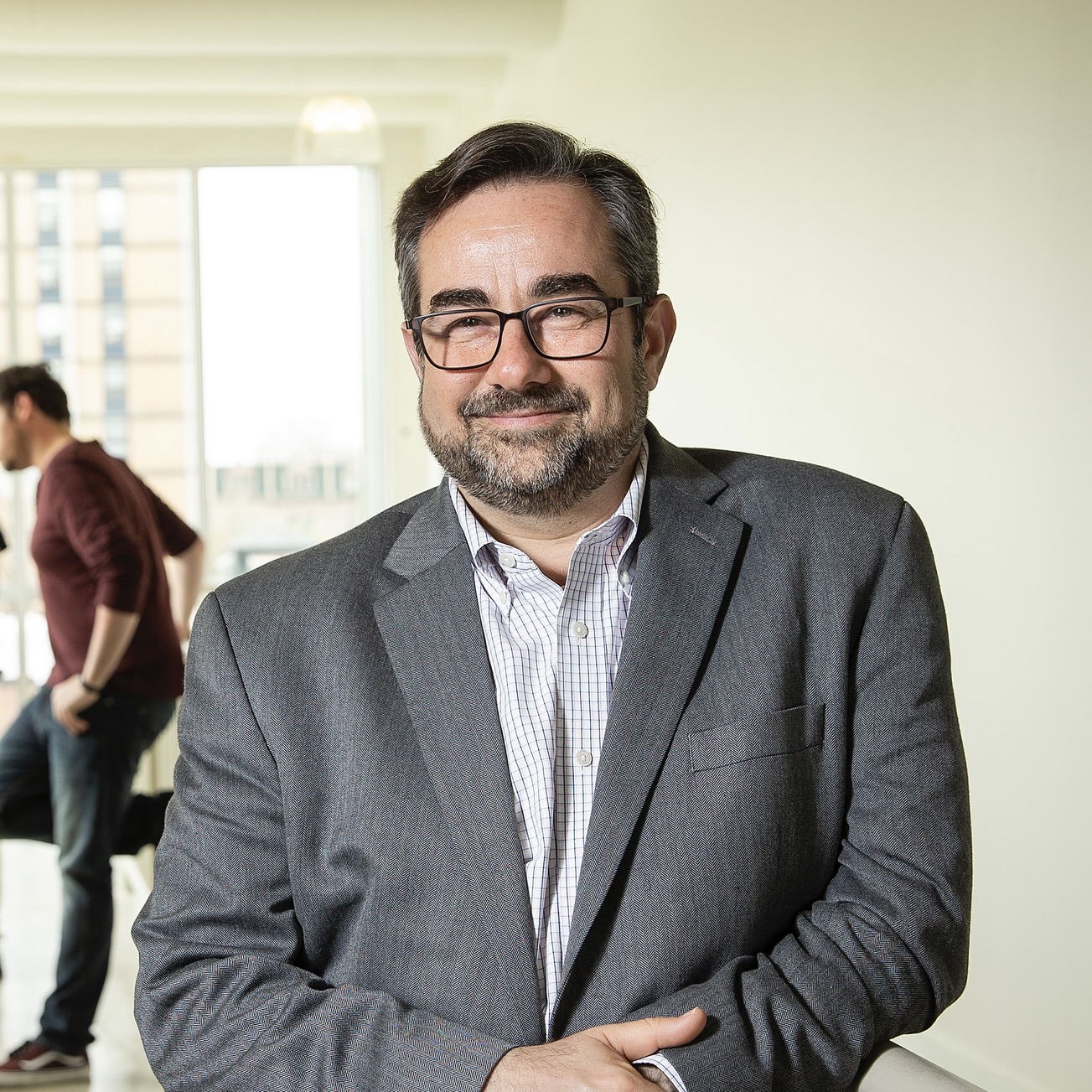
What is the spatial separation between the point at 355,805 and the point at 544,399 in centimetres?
49

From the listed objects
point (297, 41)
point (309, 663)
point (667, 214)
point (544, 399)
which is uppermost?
point (297, 41)

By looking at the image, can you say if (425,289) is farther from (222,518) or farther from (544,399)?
(222,518)

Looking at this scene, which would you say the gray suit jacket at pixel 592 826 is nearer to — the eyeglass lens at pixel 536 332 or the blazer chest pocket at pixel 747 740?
the blazer chest pocket at pixel 747 740

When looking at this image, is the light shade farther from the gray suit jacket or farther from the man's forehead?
the gray suit jacket

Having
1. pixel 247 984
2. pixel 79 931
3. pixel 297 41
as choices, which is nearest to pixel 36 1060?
pixel 79 931

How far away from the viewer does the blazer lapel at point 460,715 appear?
1325 mm

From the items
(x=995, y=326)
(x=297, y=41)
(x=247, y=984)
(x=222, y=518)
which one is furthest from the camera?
(x=222, y=518)

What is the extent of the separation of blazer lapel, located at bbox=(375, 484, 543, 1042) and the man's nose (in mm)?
181

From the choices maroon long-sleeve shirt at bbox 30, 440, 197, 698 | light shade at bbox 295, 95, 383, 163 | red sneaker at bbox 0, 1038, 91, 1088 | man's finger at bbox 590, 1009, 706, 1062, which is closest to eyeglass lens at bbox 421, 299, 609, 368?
man's finger at bbox 590, 1009, 706, 1062

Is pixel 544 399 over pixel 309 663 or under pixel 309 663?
over

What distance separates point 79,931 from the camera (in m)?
3.55

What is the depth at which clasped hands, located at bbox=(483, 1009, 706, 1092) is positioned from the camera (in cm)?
120

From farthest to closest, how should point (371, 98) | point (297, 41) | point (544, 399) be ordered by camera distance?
point (371, 98)
point (297, 41)
point (544, 399)

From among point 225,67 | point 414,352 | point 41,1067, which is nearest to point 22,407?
point 41,1067
